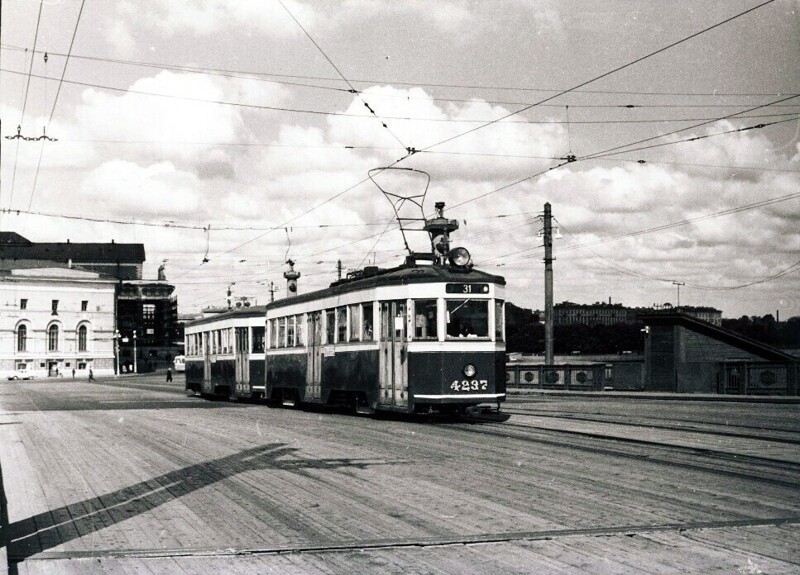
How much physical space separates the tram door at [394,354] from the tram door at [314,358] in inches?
144

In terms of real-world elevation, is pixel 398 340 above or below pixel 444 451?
above

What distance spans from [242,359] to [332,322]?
8.98 meters

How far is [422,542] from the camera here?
6820 mm

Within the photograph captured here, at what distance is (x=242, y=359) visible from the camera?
29797 mm

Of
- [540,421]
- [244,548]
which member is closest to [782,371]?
[540,421]

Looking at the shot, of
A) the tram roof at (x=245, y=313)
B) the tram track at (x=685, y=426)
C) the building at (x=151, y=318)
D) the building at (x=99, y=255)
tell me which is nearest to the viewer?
the tram track at (x=685, y=426)

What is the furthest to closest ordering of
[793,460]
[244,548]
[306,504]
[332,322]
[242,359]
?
[242,359] → [332,322] → [793,460] → [306,504] → [244,548]

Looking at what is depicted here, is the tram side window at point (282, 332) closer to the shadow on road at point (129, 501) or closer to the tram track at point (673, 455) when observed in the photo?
the tram track at point (673, 455)

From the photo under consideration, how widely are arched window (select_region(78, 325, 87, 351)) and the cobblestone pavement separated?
101891 millimetres

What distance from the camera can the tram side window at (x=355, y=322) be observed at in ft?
65.8

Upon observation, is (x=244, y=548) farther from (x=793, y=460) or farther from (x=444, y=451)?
(x=793, y=460)

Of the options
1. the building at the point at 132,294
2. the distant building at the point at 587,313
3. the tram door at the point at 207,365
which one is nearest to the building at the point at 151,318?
the building at the point at 132,294

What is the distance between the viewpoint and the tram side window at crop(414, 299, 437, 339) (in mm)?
18016

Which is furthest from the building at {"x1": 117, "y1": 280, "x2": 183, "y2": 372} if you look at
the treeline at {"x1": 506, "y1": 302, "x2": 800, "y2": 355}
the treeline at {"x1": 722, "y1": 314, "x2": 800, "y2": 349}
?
the treeline at {"x1": 722, "y1": 314, "x2": 800, "y2": 349}
